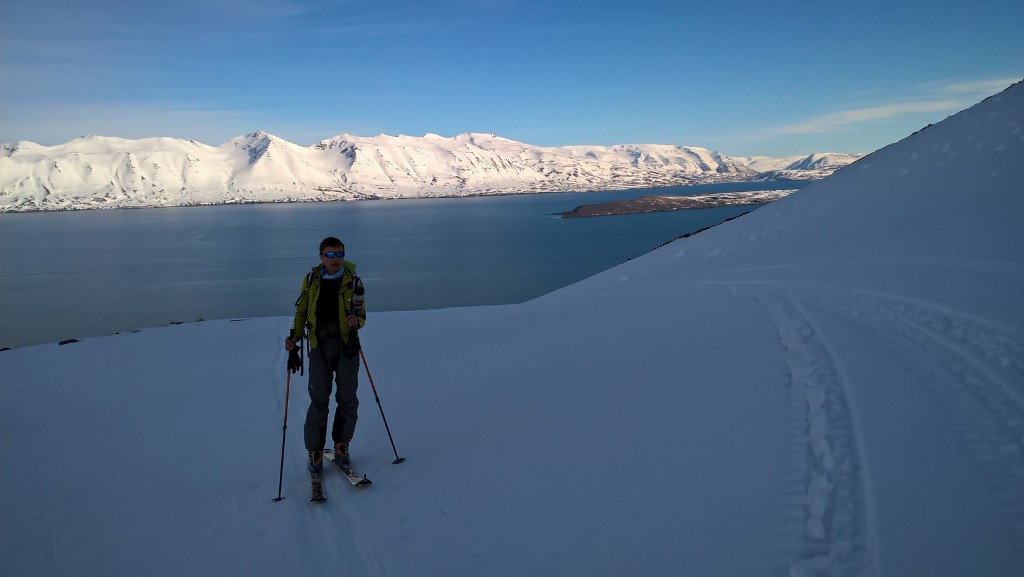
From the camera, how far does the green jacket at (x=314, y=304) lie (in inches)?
213

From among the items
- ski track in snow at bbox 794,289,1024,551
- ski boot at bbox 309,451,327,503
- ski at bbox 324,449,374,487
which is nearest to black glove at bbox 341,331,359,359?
ski boot at bbox 309,451,327,503

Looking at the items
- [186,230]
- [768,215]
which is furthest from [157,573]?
[186,230]

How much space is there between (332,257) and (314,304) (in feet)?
1.54

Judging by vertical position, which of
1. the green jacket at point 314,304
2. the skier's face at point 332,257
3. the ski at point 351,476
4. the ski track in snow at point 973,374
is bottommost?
the ski at point 351,476

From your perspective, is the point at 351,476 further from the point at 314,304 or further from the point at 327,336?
the point at 314,304

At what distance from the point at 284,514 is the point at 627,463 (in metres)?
3.06

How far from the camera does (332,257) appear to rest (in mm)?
5324

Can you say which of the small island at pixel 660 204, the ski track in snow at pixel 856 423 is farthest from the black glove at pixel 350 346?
the small island at pixel 660 204

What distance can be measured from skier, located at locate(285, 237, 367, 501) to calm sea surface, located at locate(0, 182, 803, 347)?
32.2 metres

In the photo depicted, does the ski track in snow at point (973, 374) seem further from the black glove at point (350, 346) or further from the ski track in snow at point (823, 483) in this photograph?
the black glove at point (350, 346)

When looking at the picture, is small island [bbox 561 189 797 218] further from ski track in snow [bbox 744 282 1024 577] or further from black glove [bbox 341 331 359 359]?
black glove [bbox 341 331 359 359]

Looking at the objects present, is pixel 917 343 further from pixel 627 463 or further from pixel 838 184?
pixel 838 184

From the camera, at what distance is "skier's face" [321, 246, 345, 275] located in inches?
209

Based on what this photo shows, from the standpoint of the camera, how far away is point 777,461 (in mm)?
4531
